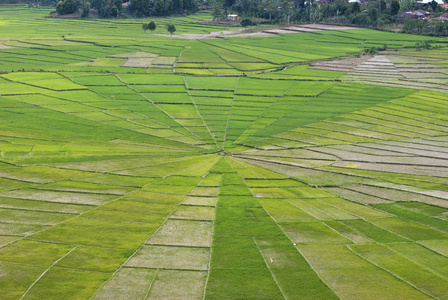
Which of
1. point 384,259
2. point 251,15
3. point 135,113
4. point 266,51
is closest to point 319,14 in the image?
point 251,15

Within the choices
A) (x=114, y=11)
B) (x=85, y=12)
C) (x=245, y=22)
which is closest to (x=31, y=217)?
(x=245, y=22)

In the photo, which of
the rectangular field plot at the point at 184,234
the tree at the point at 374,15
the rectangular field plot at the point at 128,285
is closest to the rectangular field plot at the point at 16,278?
the rectangular field plot at the point at 128,285

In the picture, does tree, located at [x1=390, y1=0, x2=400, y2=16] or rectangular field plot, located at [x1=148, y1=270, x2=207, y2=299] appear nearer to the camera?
rectangular field plot, located at [x1=148, y1=270, x2=207, y2=299]

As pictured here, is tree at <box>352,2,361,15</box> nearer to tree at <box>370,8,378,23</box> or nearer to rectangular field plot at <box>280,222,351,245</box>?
tree at <box>370,8,378,23</box>

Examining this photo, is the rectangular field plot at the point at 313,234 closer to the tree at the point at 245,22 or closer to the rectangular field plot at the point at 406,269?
the rectangular field plot at the point at 406,269

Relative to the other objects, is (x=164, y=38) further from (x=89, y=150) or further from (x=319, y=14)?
(x=89, y=150)

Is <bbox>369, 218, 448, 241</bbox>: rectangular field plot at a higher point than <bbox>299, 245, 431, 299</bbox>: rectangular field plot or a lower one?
higher

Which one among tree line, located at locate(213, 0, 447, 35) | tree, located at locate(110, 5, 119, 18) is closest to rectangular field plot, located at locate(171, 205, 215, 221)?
tree line, located at locate(213, 0, 447, 35)
